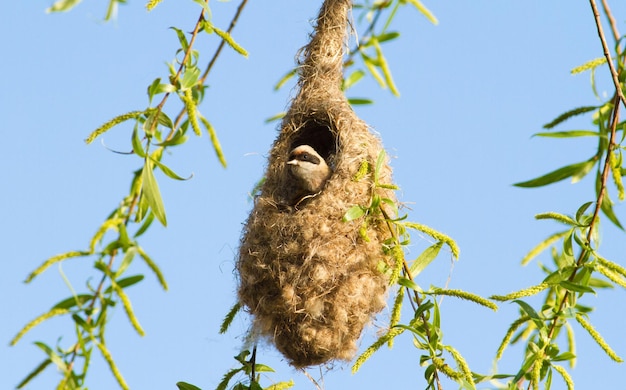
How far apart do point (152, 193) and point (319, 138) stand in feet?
7.86

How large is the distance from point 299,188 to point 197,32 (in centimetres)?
164

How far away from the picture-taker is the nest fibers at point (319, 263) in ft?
10.7

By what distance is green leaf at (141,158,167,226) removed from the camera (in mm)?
1828

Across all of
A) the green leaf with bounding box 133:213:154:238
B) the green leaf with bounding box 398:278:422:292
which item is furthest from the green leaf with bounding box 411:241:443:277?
the green leaf with bounding box 133:213:154:238

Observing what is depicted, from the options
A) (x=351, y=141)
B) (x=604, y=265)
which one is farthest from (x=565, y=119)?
(x=351, y=141)

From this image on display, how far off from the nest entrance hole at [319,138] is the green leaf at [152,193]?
190cm

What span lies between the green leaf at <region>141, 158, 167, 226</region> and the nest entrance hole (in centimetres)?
190

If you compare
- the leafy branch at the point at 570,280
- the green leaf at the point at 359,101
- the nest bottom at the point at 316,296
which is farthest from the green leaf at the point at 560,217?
the green leaf at the point at 359,101

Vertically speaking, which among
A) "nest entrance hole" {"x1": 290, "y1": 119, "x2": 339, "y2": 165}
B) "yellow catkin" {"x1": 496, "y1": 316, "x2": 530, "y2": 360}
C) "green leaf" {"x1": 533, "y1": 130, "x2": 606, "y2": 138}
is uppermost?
"nest entrance hole" {"x1": 290, "y1": 119, "x2": 339, "y2": 165}

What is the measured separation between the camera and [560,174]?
6.70 feet

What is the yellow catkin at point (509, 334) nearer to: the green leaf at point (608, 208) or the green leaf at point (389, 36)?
the green leaf at point (608, 208)

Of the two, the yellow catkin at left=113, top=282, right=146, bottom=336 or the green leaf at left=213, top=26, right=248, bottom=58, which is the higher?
the green leaf at left=213, top=26, right=248, bottom=58

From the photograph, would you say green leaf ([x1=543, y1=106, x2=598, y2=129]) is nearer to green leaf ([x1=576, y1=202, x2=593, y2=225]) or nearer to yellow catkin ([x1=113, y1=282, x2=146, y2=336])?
green leaf ([x1=576, y1=202, x2=593, y2=225])

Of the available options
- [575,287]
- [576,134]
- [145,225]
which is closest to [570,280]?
[575,287]
